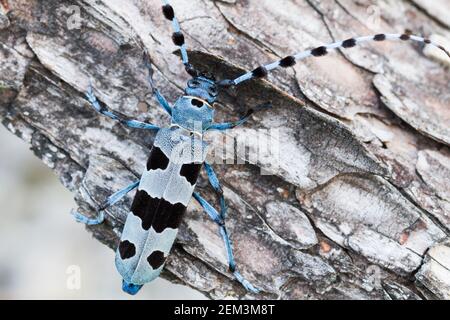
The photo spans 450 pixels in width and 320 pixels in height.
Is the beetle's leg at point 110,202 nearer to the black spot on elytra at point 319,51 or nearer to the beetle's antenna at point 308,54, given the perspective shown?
the beetle's antenna at point 308,54

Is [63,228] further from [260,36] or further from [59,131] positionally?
[260,36]

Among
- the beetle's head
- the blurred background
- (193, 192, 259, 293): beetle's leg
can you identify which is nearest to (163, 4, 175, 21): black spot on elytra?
the beetle's head

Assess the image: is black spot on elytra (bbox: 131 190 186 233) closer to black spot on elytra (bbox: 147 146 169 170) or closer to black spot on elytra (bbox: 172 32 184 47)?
black spot on elytra (bbox: 147 146 169 170)

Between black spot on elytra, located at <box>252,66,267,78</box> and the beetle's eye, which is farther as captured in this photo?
the beetle's eye

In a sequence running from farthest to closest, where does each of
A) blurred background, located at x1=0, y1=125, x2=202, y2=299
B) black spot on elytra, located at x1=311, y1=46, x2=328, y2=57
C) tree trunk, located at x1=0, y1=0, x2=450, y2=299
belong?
blurred background, located at x1=0, y1=125, x2=202, y2=299 < black spot on elytra, located at x1=311, y1=46, x2=328, y2=57 < tree trunk, located at x1=0, y1=0, x2=450, y2=299

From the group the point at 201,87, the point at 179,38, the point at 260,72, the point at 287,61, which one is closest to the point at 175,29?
the point at 179,38
